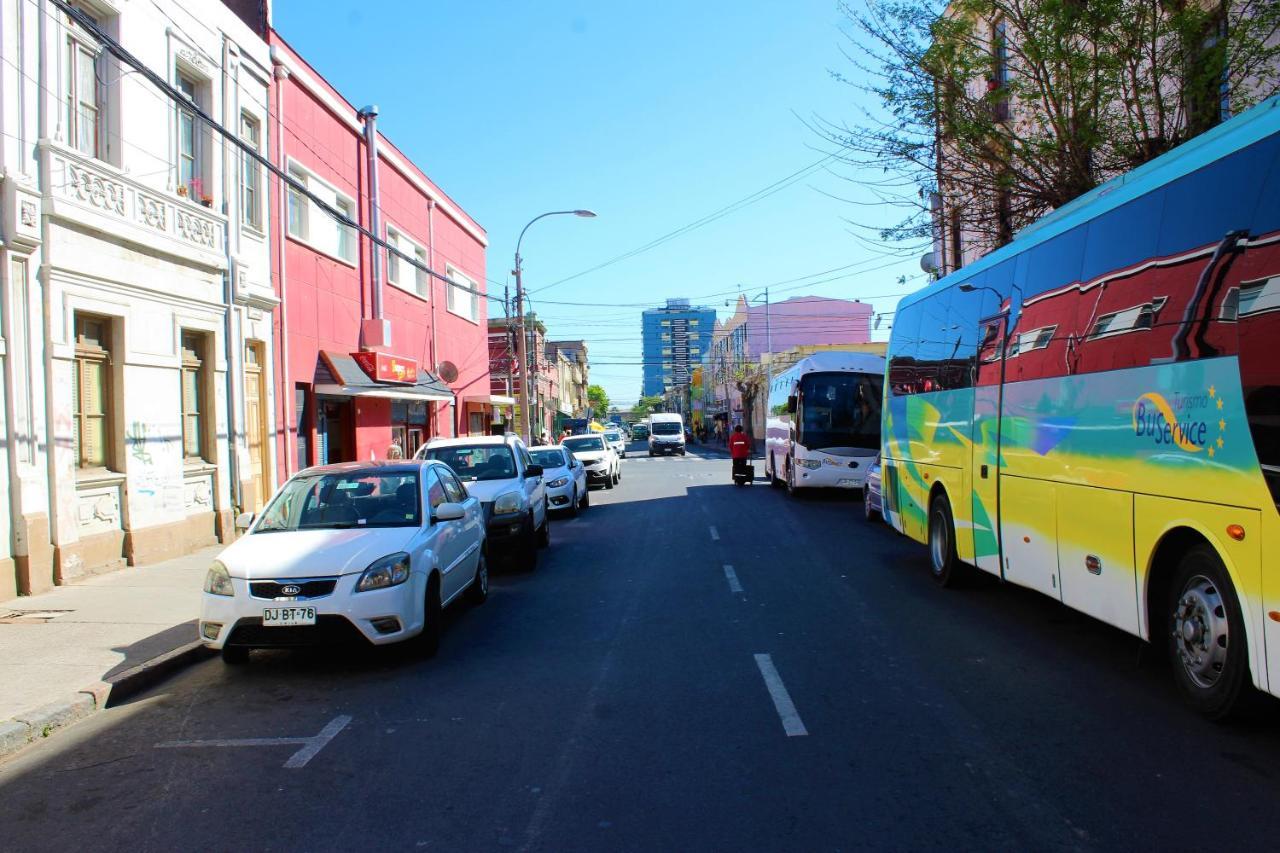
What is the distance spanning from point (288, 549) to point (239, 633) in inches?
28.1

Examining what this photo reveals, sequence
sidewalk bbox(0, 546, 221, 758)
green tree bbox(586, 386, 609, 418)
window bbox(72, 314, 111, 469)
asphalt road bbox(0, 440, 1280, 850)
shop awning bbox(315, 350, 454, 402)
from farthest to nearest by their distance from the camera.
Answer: green tree bbox(586, 386, 609, 418) → shop awning bbox(315, 350, 454, 402) → window bbox(72, 314, 111, 469) → sidewalk bbox(0, 546, 221, 758) → asphalt road bbox(0, 440, 1280, 850)

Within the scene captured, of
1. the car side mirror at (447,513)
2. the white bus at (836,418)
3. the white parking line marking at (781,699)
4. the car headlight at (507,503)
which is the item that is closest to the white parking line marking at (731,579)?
the car headlight at (507,503)

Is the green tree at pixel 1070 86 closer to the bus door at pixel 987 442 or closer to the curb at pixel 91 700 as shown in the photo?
the bus door at pixel 987 442

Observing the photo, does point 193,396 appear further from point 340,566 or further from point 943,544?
point 943,544

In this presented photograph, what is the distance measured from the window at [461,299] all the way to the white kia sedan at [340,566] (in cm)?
2021

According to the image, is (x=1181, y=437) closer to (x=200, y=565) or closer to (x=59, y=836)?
→ (x=59, y=836)

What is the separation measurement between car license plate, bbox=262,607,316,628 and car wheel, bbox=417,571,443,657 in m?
0.93

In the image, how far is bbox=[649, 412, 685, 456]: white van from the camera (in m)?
59.2

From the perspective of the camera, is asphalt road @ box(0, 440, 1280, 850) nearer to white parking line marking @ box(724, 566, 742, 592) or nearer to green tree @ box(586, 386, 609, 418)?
white parking line marking @ box(724, 566, 742, 592)

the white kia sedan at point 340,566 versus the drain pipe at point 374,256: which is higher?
the drain pipe at point 374,256

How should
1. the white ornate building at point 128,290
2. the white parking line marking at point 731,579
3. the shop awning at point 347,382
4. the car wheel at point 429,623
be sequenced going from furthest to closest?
1. the shop awning at point 347,382
2. the white parking line marking at point 731,579
3. the white ornate building at point 128,290
4. the car wheel at point 429,623

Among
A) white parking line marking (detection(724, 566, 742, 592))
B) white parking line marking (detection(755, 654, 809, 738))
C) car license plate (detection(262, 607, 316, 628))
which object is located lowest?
white parking line marking (detection(724, 566, 742, 592))

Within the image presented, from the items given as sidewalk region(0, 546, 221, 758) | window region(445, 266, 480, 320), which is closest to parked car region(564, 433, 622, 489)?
window region(445, 266, 480, 320)

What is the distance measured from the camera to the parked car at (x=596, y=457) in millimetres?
27547
